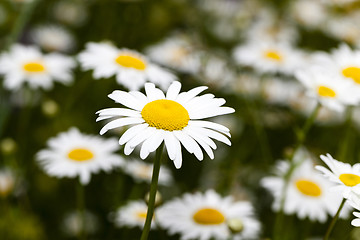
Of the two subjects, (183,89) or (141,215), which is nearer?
(141,215)

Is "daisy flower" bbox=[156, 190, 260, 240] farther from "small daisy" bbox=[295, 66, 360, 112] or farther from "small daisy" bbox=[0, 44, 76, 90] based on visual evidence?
"small daisy" bbox=[0, 44, 76, 90]

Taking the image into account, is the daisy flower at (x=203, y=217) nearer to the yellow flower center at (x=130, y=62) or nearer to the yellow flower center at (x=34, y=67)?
the yellow flower center at (x=130, y=62)

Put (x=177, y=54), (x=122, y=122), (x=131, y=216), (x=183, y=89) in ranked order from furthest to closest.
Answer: (x=177, y=54) → (x=183, y=89) → (x=131, y=216) → (x=122, y=122)

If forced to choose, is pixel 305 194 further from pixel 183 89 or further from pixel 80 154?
pixel 183 89

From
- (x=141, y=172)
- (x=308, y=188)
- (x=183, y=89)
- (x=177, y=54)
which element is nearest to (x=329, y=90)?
(x=308, y=188)

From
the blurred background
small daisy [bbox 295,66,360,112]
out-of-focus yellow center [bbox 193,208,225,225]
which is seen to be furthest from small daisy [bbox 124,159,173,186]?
small daisy [bbox 295,66,360,112]

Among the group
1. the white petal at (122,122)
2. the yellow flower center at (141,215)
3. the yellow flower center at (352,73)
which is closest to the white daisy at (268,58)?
the yellow flower center at (352,73)
